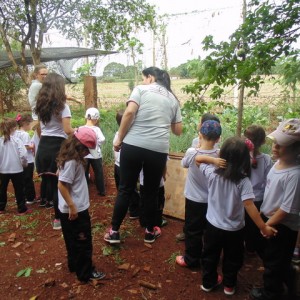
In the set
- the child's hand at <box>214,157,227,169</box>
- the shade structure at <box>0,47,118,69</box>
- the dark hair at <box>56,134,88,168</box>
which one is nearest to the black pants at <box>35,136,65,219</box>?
the dark hair at <box>56,134,88,168</box>

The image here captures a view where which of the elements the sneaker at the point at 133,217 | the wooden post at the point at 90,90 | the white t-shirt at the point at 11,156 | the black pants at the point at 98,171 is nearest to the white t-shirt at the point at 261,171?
the sneaker at the point at 133,217

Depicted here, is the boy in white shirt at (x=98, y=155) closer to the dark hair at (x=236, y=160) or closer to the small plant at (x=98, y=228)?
the small plant at (x=98, y=228)

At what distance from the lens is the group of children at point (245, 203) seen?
219 centimetres

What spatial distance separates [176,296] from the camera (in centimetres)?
256

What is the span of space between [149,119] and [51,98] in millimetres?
1061

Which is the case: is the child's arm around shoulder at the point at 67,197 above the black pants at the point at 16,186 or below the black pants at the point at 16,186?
above

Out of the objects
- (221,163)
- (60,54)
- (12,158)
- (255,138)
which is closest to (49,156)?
(12,158)

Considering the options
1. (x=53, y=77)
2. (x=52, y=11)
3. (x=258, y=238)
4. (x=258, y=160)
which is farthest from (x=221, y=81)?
(x=52, y=11)

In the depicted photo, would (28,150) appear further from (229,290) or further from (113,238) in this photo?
(229,290)

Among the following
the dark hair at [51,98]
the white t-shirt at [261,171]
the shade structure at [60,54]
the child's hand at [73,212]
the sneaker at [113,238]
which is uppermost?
the shade structure at [60,54]

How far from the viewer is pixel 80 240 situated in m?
2.57

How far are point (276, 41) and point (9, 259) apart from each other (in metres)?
3.10

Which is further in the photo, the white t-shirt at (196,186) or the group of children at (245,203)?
the white t-shirt at (196,186)

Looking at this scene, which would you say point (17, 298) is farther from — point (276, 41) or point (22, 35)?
point (22, 35)
